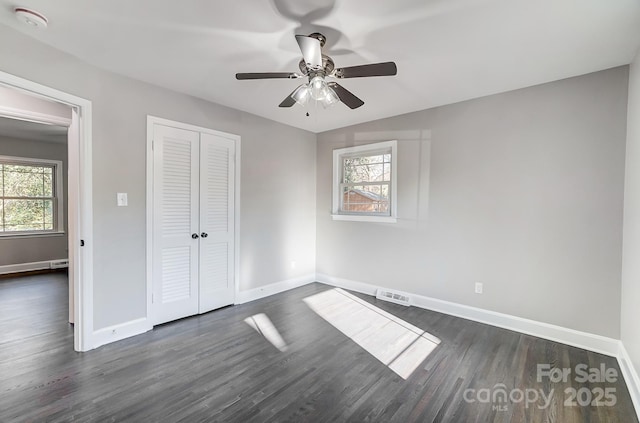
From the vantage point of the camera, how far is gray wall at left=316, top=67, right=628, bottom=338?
257cm

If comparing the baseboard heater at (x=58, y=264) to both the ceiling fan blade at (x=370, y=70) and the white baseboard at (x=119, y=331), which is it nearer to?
the white baseboard at (x=119, y=331)

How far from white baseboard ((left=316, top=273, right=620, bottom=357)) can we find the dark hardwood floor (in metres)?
0.10

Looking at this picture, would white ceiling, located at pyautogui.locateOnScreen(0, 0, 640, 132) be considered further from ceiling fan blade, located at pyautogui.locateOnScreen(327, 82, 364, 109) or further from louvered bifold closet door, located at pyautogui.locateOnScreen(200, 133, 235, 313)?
louvered bifold closet door, located at pyautogui.locateOnScreen(200, 133, 235, 313)

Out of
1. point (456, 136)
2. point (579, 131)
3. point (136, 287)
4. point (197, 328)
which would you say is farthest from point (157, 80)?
point (579, 131)

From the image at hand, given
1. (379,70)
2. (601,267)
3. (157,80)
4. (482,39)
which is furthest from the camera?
(157,80)

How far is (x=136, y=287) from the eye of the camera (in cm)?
290

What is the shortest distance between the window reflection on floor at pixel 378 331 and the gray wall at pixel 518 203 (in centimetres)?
67

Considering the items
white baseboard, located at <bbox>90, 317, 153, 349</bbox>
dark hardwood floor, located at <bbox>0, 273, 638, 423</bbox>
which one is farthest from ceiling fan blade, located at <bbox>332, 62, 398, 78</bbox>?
white baseboard, located at <bbox>90, 317, 153, 349</bbox>

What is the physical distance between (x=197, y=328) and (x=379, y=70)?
303 cm

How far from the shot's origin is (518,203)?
301 centimetres

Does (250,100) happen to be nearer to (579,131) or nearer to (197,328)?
(197,328)

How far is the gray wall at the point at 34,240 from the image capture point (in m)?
5.15

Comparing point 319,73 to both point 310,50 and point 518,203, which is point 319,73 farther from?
point 518,203

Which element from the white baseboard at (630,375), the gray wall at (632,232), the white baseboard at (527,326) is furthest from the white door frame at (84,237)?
the gray wall at (632,232)
